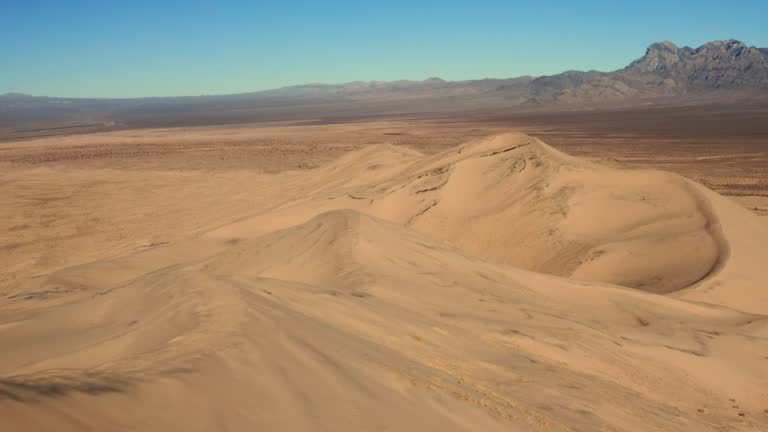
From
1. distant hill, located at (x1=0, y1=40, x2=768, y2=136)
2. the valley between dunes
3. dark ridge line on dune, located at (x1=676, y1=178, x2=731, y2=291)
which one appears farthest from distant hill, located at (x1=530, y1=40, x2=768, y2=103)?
the valley between dunes

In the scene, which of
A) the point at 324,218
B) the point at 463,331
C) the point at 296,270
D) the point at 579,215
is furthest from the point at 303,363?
the point at 579,215

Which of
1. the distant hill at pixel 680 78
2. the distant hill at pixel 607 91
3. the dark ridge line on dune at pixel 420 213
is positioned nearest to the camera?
the dark ridge line on dune at pixel 420 213

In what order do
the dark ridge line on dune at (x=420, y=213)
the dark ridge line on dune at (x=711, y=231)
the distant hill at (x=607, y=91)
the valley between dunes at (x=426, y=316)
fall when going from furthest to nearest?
the distant hill at (x=607, y=91) < the dark ridge line on dune at (x=420, y=213) < the dark ridge line on dune at (x=711, y=231) < the valley between dunes at (x=426, y=316)

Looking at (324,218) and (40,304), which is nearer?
(40,304)

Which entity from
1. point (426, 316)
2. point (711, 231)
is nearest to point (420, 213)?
point (711, 231)

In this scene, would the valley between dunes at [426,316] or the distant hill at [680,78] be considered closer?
the valley between dunes at [426,316]

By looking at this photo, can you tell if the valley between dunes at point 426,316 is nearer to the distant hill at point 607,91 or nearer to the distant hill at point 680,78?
the distant hill at point 607,91

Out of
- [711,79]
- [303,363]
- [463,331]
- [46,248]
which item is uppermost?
[711,79]

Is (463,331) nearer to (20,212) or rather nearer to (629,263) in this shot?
(629,263)

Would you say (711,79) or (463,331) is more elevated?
(711,79)

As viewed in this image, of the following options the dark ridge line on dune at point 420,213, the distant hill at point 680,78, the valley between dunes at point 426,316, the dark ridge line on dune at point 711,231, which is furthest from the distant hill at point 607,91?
the dark ridge line on dune at point 711,231
